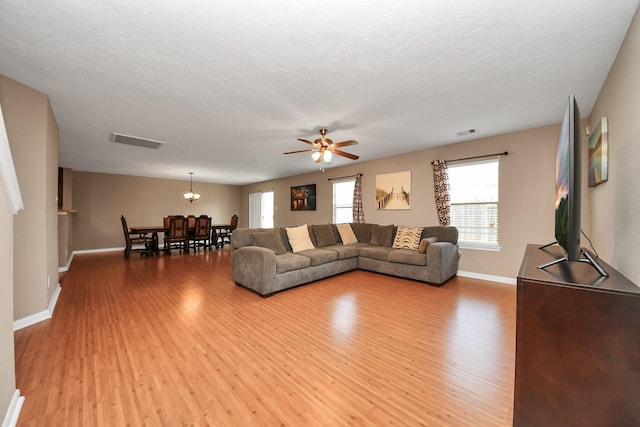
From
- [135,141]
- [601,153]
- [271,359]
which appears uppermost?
[135,141]

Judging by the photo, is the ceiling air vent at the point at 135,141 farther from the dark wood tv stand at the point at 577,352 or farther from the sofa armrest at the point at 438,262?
the dark wood tv stand at the point at 577,352

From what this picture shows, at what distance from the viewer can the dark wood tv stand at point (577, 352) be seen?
0.97 metres

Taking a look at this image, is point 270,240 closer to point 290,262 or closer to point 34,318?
point 290,262

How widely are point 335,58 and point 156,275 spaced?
472cm

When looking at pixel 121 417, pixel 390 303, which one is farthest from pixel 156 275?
pixel 390 303

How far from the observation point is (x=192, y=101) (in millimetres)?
2855

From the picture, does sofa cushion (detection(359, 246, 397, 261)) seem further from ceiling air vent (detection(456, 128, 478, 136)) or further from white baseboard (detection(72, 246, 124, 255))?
white baseboard (detection(72, 246, 124, 255))

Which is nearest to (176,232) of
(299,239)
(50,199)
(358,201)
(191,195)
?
(191,195)

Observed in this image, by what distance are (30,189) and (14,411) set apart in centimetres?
223

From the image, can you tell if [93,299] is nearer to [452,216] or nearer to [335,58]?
[335,58]

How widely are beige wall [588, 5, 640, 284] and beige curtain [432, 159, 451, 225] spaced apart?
2.19 meters

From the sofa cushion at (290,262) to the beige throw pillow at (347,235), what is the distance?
159cm

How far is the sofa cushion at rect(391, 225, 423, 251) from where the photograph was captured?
14.9 ft

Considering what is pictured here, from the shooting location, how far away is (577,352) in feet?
3.39
